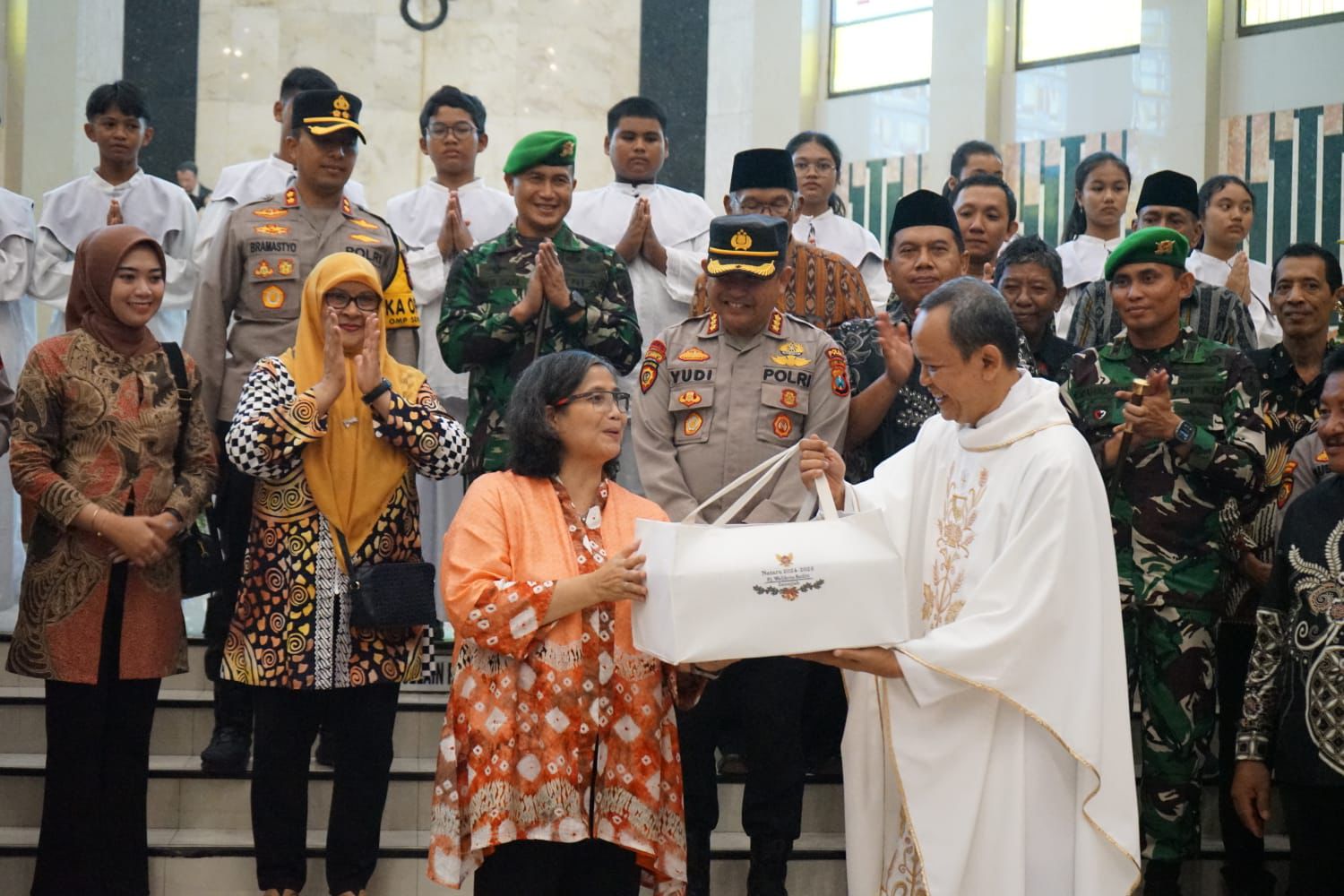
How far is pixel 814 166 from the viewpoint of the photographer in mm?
7656

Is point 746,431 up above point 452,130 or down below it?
below

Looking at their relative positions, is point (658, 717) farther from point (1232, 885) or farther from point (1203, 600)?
point (1232, 885)

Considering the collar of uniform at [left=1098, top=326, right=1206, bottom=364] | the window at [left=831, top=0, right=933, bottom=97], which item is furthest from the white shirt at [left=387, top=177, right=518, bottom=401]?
the window at [left=831, top=0, right=933, bottom=97]

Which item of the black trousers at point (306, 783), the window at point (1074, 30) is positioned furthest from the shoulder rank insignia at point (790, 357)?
the window at point (1074, 30)

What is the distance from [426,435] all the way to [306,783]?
108 cm

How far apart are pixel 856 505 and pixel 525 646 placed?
87 cm

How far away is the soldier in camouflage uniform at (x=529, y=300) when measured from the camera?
5.70 metres

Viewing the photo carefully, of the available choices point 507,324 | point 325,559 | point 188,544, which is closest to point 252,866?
point 188,544

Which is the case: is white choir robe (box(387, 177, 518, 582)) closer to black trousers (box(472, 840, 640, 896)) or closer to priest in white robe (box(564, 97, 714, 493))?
priest in white robe (box(564, 97, 714, 493))

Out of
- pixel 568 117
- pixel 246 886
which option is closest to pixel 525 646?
pixel 246 886

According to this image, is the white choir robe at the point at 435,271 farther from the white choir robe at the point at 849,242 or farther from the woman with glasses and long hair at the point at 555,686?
the woman with glasses and long hair at the point at 555,686

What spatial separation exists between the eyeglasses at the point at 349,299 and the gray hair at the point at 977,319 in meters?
1.81

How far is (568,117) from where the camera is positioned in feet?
33.4

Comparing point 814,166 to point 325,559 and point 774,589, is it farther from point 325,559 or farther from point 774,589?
point 774,589
